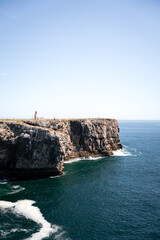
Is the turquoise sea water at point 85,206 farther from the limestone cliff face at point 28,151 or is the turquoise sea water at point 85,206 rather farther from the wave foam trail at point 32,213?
the limestone cliff face at point 28,151

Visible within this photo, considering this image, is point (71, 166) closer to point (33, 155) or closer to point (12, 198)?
point (33, 155)

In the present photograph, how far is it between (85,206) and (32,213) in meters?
11.7

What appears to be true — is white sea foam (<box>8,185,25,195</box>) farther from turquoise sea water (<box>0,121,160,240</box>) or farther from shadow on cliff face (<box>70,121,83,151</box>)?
shadow on cliff face (<box>70,121,83,151</box>)

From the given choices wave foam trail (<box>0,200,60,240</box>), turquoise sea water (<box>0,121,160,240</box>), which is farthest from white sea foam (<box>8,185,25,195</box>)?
wave foam trail (<box>0,200,60,240</box>)

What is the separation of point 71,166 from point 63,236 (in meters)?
40.8

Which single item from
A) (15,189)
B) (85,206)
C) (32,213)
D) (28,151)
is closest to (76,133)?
(28,151)

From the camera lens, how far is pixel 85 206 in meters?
44.9

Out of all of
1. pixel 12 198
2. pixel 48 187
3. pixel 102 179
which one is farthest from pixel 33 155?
pixel 102 179

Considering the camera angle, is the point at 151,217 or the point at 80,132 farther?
the point at 80,132

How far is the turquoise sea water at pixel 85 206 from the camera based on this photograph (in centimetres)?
3556

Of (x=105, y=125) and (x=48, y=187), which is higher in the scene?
(x=105, y=125)

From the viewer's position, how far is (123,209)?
43.3m

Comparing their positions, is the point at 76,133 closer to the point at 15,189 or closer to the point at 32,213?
the point at 15,189

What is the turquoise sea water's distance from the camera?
35.6m
